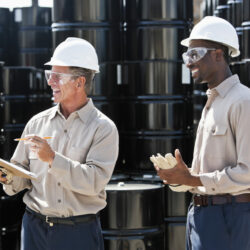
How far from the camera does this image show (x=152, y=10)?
18.6ft

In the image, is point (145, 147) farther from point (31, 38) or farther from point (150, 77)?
point (31, 38)

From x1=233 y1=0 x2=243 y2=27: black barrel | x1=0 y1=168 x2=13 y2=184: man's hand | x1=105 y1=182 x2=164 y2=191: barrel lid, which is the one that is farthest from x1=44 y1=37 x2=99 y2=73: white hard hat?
x1=233 y1=0 x2=243 y2=27: black barrel

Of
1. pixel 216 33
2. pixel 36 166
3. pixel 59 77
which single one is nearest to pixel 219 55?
pixel 216 33

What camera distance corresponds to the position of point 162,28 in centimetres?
569

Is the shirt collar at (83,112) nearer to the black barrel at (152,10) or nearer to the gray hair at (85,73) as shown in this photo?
the gray hair at (85,73)

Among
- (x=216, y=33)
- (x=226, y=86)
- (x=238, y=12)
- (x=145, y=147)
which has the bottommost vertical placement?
(x=145, y=147)

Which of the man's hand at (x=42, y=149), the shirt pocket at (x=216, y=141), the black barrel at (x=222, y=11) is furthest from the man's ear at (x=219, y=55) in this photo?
the black barrel at (x=222, y=11)

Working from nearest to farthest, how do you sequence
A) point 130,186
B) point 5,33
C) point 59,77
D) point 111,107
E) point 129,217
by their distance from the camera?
1. point 59,77
2. point 129,217
3. point 130,186
4. point 111,107
5. point 5,33

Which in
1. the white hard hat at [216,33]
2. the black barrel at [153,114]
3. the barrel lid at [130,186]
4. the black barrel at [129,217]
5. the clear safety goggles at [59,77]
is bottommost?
the black barrel at [129,217]

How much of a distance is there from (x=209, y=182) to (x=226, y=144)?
190 mm

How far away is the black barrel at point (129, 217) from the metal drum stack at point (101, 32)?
3.14ft

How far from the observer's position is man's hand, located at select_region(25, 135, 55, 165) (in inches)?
121

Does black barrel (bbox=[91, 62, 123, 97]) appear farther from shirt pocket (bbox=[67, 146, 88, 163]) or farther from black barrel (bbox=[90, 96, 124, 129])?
shirt pocket (bbox=[67, 146, 88, 163])

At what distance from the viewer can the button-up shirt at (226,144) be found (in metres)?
3.03
